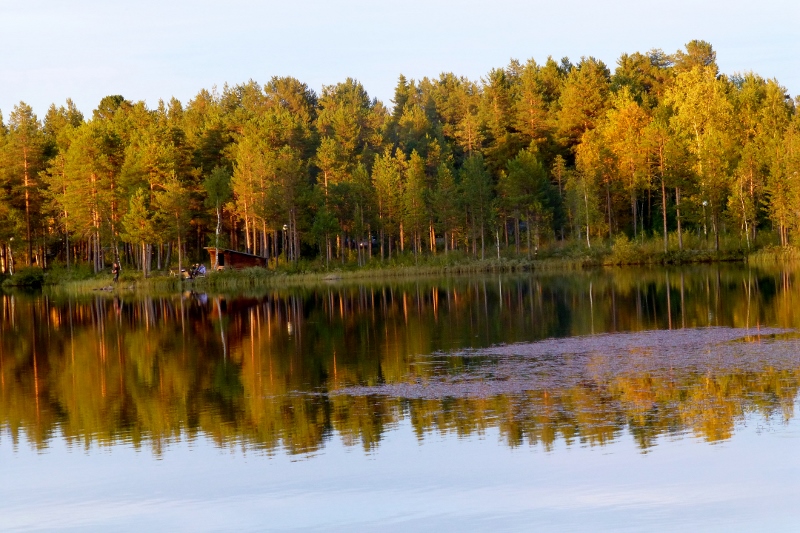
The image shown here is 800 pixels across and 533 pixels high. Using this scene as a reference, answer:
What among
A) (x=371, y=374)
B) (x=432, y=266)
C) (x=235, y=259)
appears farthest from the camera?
(x=432, y=266)

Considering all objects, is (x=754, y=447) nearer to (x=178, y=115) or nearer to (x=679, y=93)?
(x=679, y=93)

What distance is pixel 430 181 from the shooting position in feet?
354

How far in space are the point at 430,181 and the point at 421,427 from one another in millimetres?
90696

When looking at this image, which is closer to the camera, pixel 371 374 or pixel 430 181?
pixel 371 374

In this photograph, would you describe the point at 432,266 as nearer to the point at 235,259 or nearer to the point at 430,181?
the point at 235,259

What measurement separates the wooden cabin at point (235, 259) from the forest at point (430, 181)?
3541 millimetres

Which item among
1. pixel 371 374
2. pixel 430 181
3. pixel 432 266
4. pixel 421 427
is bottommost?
pixel 421 427

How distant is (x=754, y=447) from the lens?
15125 millimetres

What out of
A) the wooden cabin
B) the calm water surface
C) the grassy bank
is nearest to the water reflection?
the calm water surface

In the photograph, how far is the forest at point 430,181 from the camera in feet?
269

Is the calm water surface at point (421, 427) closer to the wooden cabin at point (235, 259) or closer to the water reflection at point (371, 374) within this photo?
the water reflection at point (371, 374)

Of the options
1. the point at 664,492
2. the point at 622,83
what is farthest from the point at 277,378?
the point at 622,83

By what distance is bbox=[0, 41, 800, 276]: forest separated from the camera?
269 ft

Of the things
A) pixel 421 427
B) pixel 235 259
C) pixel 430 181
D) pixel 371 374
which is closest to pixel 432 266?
pixel 235 259
